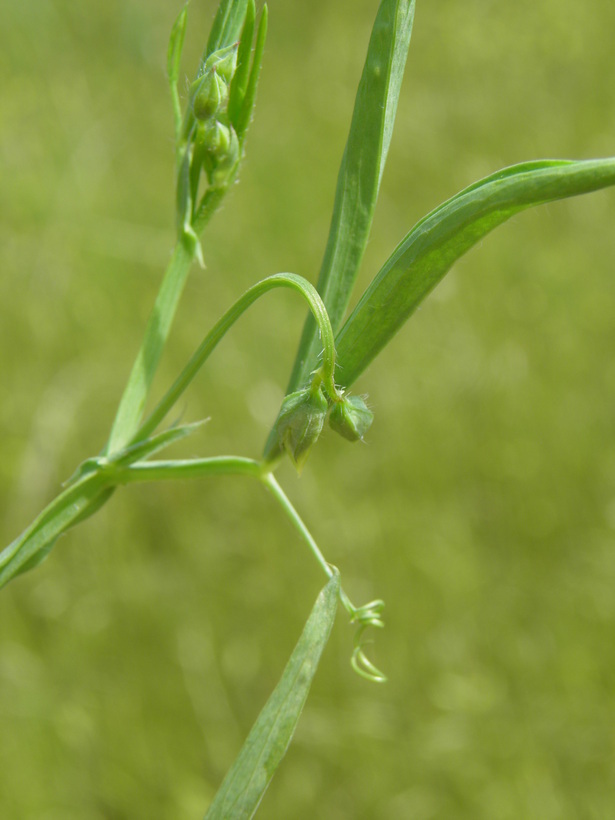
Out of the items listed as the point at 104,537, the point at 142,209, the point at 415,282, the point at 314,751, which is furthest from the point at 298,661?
the point at 142,209

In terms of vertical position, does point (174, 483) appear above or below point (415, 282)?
below

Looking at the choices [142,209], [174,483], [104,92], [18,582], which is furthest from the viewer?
[104,92]

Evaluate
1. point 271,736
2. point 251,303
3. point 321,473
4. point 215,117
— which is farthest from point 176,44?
point 321,473

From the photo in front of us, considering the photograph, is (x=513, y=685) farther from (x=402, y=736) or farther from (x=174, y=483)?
(x=174, y=483)

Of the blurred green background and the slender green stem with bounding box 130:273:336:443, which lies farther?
the blurred green background

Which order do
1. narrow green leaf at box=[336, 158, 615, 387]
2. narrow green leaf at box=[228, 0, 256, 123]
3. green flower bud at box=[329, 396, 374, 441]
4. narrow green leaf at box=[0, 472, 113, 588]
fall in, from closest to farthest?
narrow green leaf at box=[336, 158, 615, 387] < green flower bud at box=[329, 396, 374, 441] < narrow green leaf at box=[0, 472, 113, 588] < narrow green leaf at box=[228, 0, 256, 123]

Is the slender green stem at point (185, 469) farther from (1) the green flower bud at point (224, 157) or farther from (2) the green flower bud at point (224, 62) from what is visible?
(2) the green flower bud at point (224, 62)

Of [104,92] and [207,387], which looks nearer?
[207,387]

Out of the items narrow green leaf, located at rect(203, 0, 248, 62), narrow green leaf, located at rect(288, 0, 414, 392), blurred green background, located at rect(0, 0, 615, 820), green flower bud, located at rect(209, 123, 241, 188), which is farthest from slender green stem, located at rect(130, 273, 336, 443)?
blurred green background, located at rect(0, 0, 615, 820)

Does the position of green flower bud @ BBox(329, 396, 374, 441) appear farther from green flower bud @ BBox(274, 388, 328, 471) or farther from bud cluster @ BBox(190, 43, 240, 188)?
bud cluster @ BBox(190, 43, 240, 188)
